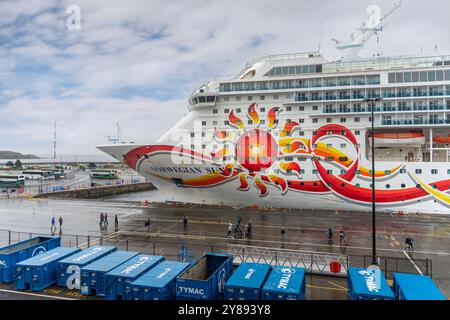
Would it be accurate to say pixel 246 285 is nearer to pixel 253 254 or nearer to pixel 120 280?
pixel 120 280

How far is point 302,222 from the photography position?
2339 cm

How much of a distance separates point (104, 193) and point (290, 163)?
42730 mm

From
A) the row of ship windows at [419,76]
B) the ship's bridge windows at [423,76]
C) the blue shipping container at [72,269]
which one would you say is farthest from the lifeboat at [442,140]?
the blue shipping container at [72,269]

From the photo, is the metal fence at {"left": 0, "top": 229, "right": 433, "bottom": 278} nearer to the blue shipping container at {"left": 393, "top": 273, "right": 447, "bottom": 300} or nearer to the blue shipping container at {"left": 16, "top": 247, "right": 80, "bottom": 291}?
the blue shipping container at {"left": 393, "top": 273, "right": 447, "bottom": 300}

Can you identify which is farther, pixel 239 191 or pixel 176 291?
pixel 239 191

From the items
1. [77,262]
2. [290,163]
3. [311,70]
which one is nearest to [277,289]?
[77,262]

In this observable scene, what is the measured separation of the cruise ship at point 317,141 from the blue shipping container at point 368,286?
16188 millimetres

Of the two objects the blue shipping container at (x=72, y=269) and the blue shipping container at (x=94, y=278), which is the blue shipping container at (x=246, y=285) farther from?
the blue shipping container at (x=72, y=269)

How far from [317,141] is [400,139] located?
291 inches

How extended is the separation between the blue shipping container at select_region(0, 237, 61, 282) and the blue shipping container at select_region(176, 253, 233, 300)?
289 inches

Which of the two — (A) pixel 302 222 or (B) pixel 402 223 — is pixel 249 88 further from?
(B) pixel 402 223

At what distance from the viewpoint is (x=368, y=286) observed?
30.6 ft
